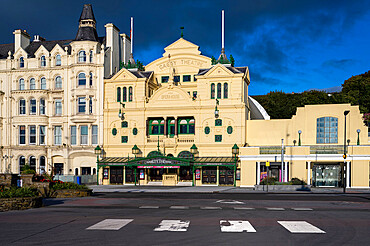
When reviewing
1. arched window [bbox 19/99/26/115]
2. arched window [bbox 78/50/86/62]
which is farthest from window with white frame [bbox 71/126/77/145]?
arched window [bbox 78/50/86/62]

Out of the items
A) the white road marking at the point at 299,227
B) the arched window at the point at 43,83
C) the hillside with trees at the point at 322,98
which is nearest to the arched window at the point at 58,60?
the arched window at the point at 43,83

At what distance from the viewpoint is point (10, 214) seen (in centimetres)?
1991

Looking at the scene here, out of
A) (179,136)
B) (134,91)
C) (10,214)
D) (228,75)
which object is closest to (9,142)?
(134,91)

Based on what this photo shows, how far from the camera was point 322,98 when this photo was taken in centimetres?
7175

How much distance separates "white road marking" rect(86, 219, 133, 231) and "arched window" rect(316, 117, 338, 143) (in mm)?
36321

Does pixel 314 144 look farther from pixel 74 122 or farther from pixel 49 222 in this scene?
pixel 49 222

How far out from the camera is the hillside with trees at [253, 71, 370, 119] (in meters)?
64.9

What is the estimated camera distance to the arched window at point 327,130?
48.8 metres

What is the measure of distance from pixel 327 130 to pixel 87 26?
3270 centimetres

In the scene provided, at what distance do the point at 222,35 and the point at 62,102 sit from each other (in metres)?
22.1

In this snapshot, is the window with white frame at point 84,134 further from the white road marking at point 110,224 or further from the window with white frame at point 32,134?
the white road marking at point 110,224

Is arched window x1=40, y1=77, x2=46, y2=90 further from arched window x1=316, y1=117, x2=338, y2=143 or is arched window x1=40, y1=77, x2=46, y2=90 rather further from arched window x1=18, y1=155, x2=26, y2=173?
arched window x1=316, y1=117, x2=338, y2=143

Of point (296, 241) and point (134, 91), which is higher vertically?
point (134, 91)

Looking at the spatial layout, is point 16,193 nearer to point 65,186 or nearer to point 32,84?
point 65,186
